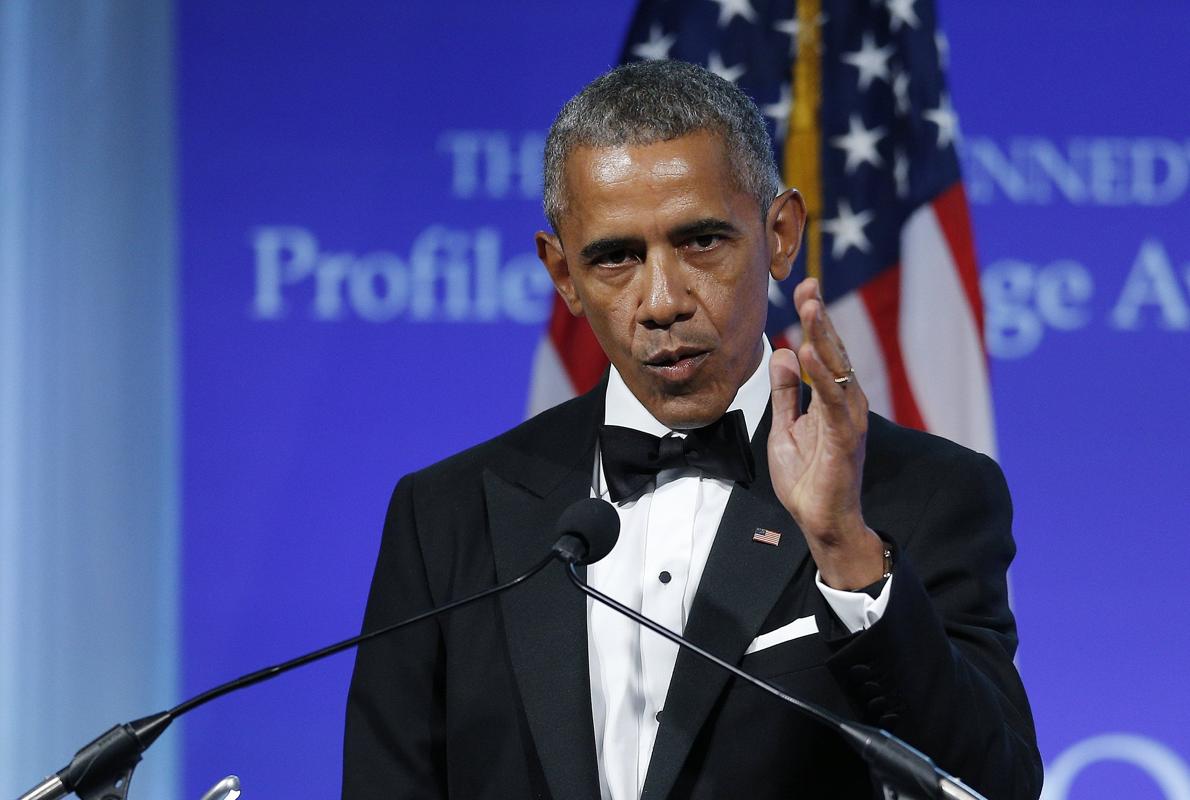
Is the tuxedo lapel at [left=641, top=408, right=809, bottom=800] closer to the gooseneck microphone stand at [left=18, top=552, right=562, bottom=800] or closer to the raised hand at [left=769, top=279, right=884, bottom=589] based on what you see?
the raised hand at [left=769, top=279, right=884, bottom=589]

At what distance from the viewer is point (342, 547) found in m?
3.55

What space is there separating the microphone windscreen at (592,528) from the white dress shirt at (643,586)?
10.7 inches

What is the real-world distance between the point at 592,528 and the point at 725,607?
270mm

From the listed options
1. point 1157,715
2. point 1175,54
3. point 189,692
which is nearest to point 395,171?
point 189,692

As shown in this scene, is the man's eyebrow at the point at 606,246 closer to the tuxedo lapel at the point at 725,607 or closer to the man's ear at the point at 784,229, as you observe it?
the man's ear at the point at 784,229

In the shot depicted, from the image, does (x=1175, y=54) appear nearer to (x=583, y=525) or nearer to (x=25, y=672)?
(x=583, y=525)

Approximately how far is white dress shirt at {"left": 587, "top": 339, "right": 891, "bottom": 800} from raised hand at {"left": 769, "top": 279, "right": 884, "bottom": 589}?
1.02 ft

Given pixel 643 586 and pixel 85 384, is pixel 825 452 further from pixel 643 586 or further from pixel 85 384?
pixel 85 384

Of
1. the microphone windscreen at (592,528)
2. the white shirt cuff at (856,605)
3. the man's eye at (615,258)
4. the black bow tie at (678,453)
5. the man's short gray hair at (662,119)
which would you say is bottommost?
the white shirt cuff at (856,605)

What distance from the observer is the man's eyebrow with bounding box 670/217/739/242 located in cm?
173

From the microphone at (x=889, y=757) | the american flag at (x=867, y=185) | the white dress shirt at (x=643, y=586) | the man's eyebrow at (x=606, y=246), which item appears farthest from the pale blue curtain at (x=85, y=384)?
the microphone at (x=889, y=757)

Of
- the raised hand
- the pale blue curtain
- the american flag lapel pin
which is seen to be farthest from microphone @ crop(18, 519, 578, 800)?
the pale blue curtain

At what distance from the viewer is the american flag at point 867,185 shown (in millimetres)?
3439

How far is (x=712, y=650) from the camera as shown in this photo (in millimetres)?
1665
